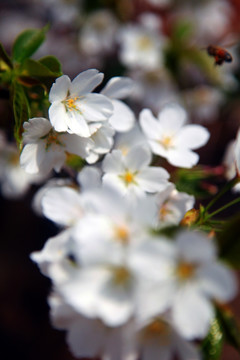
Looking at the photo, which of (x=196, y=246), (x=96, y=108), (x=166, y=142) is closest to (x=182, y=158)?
(x=166, y=142)

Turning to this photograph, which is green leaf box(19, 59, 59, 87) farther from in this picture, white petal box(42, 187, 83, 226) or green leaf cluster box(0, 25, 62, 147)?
white petal box(42, 187, 83, 226)

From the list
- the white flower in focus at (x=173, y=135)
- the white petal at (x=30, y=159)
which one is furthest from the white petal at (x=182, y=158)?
the white petal at (x=30, y=159)

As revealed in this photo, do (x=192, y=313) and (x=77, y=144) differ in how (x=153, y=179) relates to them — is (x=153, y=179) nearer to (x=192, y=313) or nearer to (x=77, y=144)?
(x=77, y=144)

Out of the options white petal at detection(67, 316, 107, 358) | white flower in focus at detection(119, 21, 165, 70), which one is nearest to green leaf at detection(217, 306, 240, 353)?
white petal at detection(67, 316, 107, 358)

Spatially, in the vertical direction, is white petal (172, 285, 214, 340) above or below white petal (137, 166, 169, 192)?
above

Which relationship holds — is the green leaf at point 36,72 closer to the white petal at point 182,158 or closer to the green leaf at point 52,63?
the green leaf at point 52,63

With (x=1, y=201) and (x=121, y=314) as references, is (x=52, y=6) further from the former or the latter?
(x=121, y=314)

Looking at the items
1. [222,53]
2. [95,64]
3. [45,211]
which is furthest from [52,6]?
[45,211]
